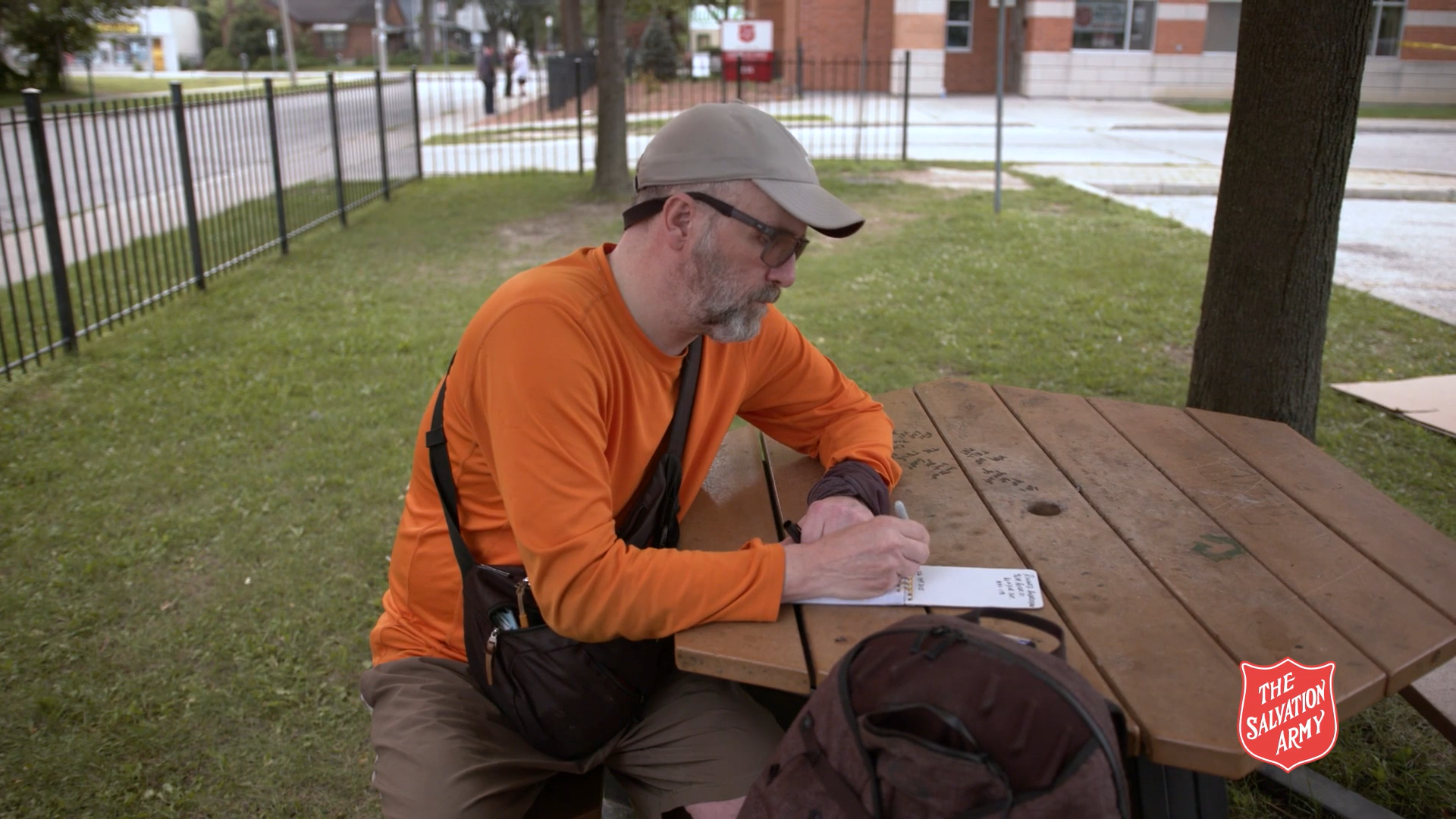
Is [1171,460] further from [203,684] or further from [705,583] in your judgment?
[203,684]

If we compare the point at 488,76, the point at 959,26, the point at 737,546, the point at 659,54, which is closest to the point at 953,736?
the point at 737,546

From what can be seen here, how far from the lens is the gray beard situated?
6.53 feet

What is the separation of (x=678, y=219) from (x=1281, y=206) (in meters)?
2.46

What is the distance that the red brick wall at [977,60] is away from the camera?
29344 mm

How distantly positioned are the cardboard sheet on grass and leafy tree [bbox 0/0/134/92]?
32181mm

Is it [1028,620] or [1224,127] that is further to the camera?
[1224,127]

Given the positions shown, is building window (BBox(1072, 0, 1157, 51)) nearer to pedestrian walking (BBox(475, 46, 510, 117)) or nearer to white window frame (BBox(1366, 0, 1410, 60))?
white window frame (BBox(1366, 0, 1410, 60))

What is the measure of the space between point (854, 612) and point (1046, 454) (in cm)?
88

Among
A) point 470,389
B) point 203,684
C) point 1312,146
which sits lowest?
point 203,684

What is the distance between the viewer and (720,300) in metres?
2.02

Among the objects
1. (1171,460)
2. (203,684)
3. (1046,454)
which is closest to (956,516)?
(1046,454)

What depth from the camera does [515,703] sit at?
201 cm

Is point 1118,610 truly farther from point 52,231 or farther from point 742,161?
point 52,231

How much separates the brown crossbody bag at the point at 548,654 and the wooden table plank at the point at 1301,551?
1.10 metres
